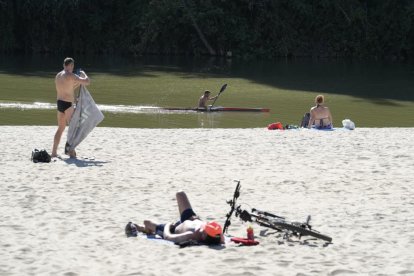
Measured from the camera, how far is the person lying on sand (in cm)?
741

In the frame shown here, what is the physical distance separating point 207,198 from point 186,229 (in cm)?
192

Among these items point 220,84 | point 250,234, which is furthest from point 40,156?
point 220,84

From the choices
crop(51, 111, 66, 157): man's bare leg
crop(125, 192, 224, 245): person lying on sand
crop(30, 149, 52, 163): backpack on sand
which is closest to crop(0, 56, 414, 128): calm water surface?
crop(51, 111, 66, 157): man's bare leg

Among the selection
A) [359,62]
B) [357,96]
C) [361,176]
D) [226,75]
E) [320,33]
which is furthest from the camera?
[320,33]

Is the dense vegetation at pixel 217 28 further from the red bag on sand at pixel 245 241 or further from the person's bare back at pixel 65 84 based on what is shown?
the red bag on sand at pixel 245 241

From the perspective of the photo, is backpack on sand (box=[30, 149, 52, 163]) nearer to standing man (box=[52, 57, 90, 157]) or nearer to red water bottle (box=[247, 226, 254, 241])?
standing man (box=[52, 57, 90, 157])

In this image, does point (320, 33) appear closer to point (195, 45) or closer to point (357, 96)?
point (195, 45)

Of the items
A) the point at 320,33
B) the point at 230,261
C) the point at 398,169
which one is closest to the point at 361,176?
the point at 398,169

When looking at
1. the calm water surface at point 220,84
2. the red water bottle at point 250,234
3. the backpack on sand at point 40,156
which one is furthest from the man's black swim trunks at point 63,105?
the calm water surface at point 220,84

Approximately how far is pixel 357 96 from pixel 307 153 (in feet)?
50.5

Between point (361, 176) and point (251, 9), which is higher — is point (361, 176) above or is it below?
below

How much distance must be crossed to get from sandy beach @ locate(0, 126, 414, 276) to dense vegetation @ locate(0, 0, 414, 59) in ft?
95.7

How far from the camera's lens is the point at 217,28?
144 feet

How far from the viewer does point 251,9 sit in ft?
148
